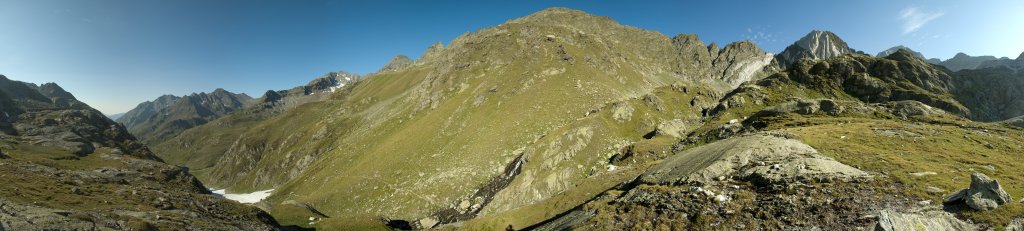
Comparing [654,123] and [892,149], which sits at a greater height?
[654,123]

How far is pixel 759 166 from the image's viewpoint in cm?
3294

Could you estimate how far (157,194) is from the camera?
203ft

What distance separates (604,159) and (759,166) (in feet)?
161

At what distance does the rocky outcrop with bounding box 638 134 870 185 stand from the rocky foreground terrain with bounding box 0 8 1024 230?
8.9 inches

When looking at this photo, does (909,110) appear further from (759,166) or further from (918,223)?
(918,223)

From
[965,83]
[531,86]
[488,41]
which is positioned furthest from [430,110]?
[965,83]

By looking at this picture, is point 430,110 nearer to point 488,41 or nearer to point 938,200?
point 488,41

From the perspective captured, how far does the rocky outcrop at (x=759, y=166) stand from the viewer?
95.0ft

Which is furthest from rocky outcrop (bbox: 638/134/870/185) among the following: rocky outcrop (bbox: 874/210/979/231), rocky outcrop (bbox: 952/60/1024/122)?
rocky outcrop (bbox: 952/60/1024/122)

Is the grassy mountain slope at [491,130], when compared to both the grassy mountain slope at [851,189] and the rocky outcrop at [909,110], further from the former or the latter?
the rocky outcrop at [909,110]

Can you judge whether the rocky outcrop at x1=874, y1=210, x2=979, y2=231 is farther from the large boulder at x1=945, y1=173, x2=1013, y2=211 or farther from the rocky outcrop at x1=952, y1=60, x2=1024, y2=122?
the rocky outcrop at x1=952, y1=60, x2=1024, y2=122

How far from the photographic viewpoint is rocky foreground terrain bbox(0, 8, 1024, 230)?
26.6m

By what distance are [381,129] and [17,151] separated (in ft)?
404

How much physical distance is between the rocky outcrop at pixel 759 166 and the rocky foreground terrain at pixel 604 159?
23 cm
